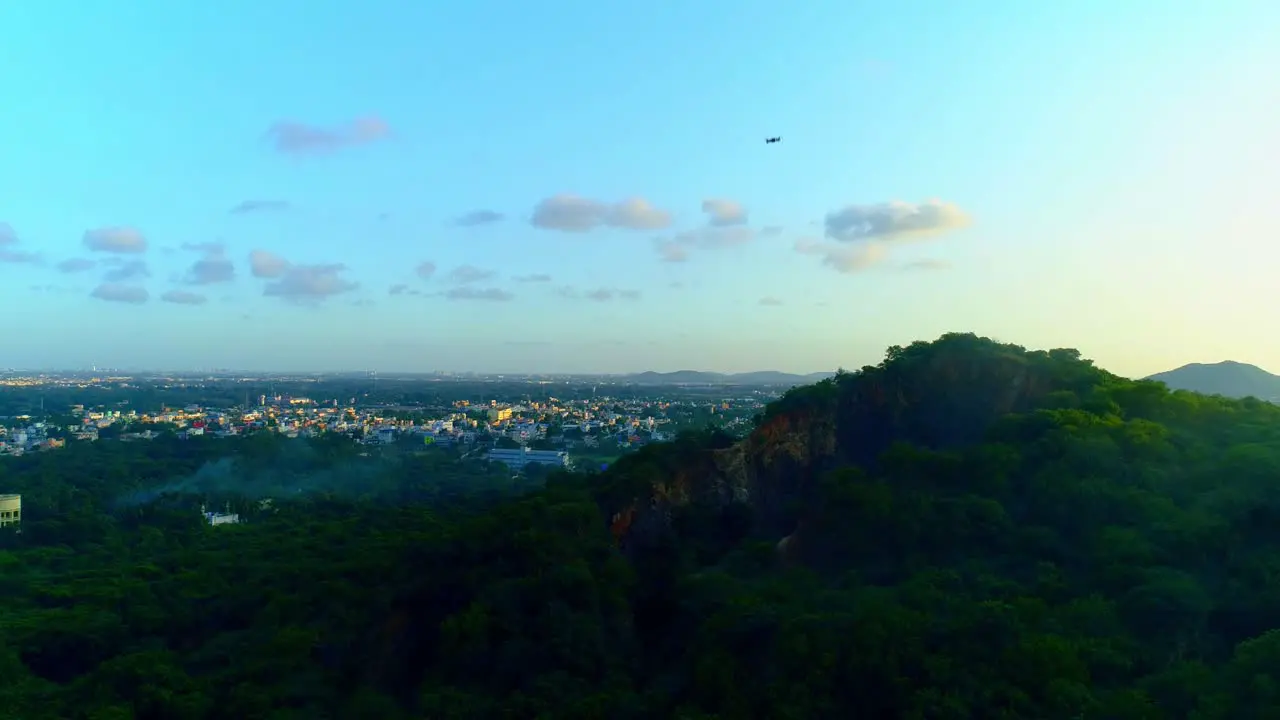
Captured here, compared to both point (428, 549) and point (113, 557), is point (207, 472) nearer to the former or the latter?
point (113, 557)

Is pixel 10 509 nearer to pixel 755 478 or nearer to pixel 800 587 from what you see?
pixel 755 478

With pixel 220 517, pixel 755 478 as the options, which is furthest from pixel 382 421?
pixel 755 478

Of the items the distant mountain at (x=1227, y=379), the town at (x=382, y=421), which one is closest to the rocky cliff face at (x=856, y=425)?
the town at (x=382, y=421)

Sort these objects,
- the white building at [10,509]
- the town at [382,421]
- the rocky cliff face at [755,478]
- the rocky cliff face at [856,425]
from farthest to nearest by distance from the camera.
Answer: the town at [382,421], the white building at [10,509], the rocky cliff face at [856,425], the rocky cliff face at [755,478]

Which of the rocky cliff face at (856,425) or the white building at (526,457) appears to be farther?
the white building at (526,457)

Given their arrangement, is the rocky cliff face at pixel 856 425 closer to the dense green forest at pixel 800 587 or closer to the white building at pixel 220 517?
the dense green forest at pixel 800 587

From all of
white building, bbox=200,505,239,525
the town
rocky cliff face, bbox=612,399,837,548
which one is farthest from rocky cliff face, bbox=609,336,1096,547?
white building, bbox=200,505,239,525
